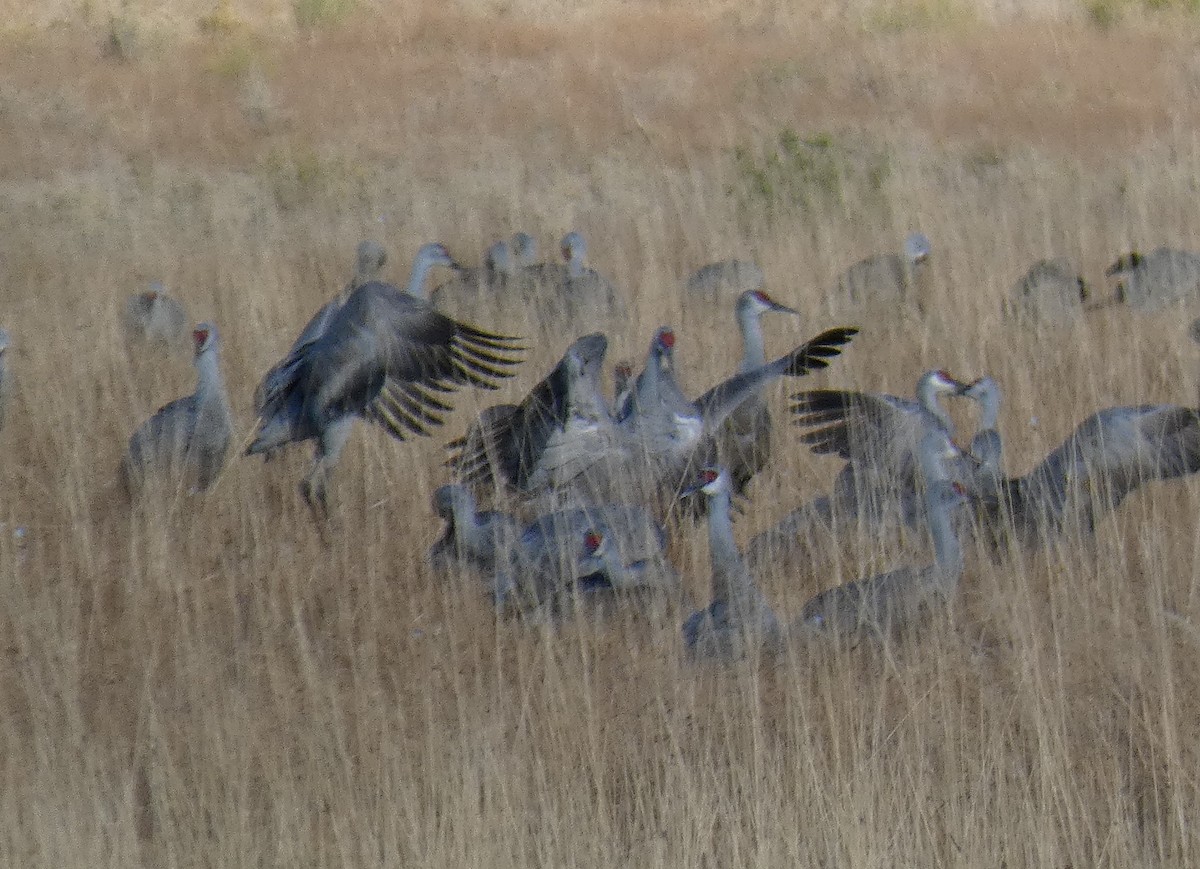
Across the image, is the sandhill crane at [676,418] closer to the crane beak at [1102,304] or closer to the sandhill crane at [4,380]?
the crane beak at [1102,304]

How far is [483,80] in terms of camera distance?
20.5m

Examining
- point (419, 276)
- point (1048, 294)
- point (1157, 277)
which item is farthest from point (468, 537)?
point (1157, 277)

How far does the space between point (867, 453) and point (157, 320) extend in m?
4.03

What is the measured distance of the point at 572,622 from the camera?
523 centimetres

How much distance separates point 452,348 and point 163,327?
2707mm

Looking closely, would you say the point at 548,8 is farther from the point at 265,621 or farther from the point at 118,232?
the point at 265,621

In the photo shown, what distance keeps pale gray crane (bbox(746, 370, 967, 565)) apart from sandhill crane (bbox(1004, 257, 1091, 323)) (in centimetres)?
122

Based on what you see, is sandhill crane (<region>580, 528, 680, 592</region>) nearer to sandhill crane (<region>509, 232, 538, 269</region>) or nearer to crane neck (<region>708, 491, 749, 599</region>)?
crane neck (<region>708, 491, 749, 599</region>)

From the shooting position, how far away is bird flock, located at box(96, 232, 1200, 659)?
5301 millimetres

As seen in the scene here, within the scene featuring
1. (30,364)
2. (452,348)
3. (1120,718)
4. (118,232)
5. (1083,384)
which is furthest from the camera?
(118,232)

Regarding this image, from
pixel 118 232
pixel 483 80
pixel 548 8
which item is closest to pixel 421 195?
pixel 118 232

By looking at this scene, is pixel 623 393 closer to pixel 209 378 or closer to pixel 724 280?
pixel 209 378

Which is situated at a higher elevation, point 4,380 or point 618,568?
point 4,380

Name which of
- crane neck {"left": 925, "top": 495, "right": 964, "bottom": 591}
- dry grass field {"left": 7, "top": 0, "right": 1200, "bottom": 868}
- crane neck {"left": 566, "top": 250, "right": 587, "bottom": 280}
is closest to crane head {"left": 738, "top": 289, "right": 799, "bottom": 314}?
dry grass field {"left": 7, "top": 0, "right": 1200, "bottom": 868}
